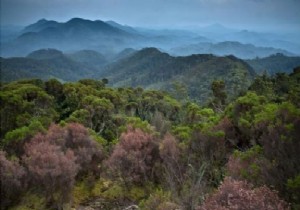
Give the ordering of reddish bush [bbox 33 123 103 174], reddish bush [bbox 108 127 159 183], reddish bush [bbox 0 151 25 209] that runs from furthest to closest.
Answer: reddish bush [bbox 33 123 103 174], reddish bush [bbox 108 127 159 183], reddish bush [bbox 0 151 25 209]

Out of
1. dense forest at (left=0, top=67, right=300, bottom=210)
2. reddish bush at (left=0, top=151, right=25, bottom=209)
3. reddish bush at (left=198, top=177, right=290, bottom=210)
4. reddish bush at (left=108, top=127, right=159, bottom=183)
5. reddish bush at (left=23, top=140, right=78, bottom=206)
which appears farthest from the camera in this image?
reddish bush at (left=108, top=127, right=159, bottom=183)

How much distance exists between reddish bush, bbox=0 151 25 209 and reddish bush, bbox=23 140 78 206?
0.65m

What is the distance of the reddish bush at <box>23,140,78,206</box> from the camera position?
17938 mm

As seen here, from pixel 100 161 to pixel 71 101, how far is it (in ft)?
58.3

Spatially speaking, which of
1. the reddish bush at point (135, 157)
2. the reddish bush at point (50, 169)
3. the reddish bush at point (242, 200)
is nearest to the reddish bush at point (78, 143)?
the reddish bush at point (135, 157)

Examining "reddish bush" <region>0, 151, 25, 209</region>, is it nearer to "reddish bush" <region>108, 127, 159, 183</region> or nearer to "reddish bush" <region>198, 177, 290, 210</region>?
"reddish bush" <region>108, 127, 159, 183</region>

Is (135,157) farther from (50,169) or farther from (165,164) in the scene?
(50,169)

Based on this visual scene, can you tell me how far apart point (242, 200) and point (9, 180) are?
39.0 ft

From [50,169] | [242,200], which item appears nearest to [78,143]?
[50,169]

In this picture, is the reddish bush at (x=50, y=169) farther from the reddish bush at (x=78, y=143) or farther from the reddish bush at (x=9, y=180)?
the reddish bush at (x=78, y=143)

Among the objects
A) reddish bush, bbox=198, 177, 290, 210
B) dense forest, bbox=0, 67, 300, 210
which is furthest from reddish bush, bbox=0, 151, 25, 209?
reddish bush, bbox=198, 177, 290, 210

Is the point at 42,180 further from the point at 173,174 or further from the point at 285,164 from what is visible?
the point at 285,164

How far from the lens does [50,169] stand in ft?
59.0

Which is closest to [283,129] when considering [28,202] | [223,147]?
[223,147]
